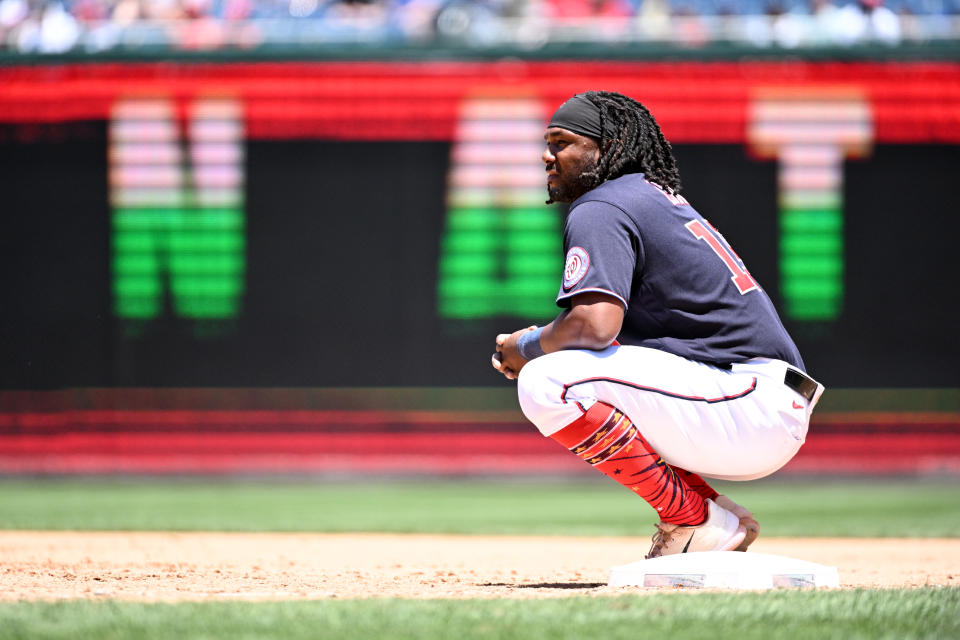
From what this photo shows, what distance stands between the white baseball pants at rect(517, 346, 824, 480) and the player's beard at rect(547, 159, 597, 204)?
49 centimetres

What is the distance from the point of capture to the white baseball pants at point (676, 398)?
3.39 meters

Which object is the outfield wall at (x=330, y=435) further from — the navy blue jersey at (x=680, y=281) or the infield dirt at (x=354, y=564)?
the navy blue jersey at (x=680, y=281)

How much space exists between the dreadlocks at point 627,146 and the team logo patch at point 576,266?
36 cm

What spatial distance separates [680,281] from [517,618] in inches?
43.4

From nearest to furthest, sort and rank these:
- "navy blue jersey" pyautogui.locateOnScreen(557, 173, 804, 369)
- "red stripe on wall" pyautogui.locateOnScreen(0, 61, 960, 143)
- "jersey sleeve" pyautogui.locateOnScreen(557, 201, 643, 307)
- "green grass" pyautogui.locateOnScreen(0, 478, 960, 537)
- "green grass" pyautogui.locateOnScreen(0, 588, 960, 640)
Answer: "green grass" pyautogui.locateOnScreen(0, 588, 960, 640), "jersey sleeve" pyautogui.locateOnScreen(557, 201, 643, 307), "navy blue jersey" pyautogui.locateOnScreen(557, 173, 804, 369), "green grass" pyautogui.locateOnScreen(0, 478, 960, 537), "red stripe on wall" pyautogui.locateOnScreen(0, 61, 960, 143)

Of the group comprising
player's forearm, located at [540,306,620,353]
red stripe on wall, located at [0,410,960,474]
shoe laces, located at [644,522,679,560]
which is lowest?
red stripe on wall, located at [0,410,960,474]

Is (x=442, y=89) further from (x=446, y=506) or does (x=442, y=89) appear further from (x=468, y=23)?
(x=446, y=506)

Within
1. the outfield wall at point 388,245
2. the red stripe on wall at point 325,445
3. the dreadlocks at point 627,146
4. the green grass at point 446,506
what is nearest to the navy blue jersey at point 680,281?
the dreadlocks at point 627,146

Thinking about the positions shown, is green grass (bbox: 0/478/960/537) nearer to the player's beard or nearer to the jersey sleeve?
the player's beard

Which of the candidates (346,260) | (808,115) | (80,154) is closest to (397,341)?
(346,260)

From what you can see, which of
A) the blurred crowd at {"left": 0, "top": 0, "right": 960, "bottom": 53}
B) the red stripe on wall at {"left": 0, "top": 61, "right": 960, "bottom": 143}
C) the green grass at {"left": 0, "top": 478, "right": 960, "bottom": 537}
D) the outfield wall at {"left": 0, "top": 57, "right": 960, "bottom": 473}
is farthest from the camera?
the blurred crowd at {"left": 0, "top": 0, "right": 960, "bottom": 53}

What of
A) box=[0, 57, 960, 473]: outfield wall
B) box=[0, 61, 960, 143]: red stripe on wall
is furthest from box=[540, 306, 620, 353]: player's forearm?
box=[0, 61, 960, 143]: red stripe on wall

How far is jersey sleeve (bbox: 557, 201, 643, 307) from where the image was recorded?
3318 millimetres

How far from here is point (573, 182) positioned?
3668 millimetres
